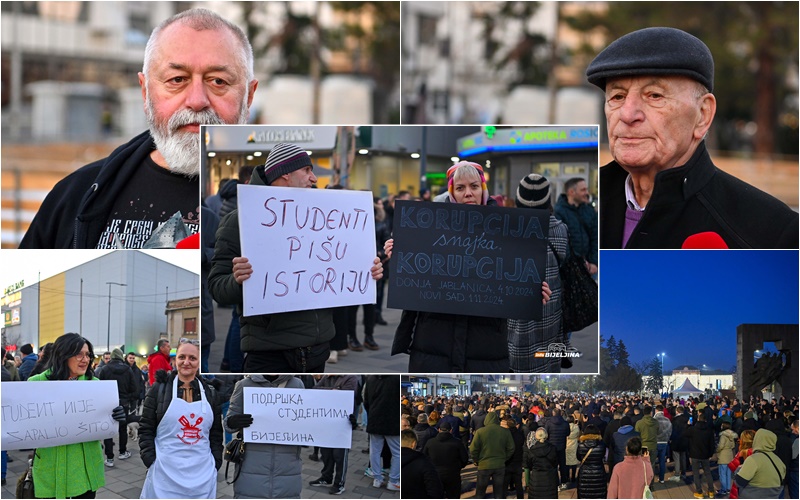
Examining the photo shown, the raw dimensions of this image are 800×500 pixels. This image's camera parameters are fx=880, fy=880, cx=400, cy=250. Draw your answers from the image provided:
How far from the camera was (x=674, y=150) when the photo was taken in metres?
3.50

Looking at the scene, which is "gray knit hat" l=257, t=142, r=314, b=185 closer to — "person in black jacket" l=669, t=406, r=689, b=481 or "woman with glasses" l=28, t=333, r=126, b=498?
"woman with glasses" l=28, t=333, r=126, b=498

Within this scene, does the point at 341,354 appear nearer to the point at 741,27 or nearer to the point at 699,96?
the point at 699,96

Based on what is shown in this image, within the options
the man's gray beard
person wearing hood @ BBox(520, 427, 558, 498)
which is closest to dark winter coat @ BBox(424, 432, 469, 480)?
person wearing hood @ BBox(520, 427, 558, 498)

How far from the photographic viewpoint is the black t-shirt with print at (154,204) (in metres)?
3.82

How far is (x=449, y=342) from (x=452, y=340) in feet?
0.05

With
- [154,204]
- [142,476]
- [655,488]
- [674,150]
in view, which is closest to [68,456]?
[142,476]

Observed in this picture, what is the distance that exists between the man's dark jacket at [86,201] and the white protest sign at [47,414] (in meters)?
0.64

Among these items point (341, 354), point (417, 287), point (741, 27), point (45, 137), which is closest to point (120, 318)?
point (341, 354)

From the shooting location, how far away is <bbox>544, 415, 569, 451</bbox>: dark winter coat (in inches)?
156

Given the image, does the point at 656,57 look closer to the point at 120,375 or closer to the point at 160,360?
the point at 160,360

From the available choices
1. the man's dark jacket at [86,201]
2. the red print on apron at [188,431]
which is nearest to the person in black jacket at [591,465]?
the red print on apron at [188,431]

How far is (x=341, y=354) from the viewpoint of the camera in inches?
152

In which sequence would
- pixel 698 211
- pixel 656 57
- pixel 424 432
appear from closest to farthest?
pixel 656 57
pixel 698 211
pixel 424 432

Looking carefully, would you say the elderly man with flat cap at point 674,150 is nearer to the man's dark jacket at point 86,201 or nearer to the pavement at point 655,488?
the pavement at point 655,488
